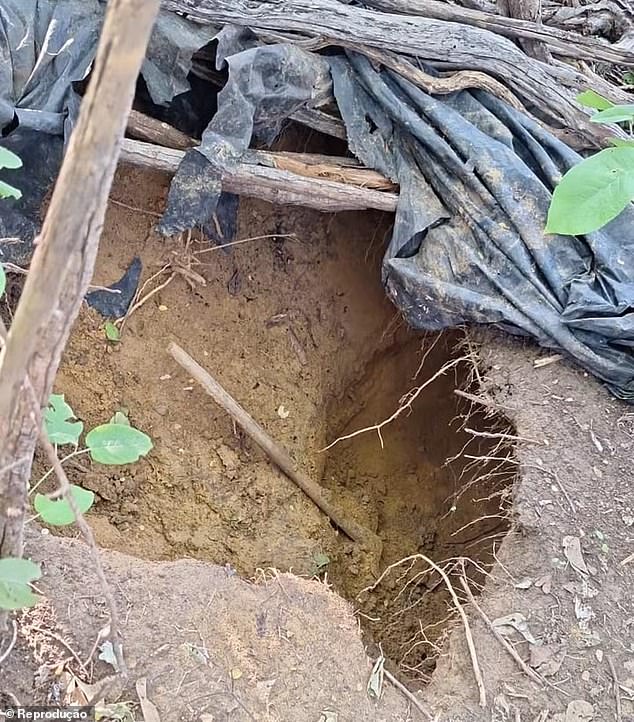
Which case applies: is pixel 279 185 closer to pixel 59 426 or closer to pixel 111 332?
pixel 111 332

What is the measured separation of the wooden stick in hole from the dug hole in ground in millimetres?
46

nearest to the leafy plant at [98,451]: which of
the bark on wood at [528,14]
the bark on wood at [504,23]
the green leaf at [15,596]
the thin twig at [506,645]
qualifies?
the green leaf at [15,596]

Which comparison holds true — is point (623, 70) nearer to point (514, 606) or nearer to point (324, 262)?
point (324, 262)

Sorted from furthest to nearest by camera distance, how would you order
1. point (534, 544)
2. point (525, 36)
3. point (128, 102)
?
1. point (525, 36)
2. point (534, 544)
3. point (128, 102)

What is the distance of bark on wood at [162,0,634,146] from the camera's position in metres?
2.23

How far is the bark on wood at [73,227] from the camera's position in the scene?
816 mm

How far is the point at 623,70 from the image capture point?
9.53 feet

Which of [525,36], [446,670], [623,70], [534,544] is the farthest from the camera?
[623,70]

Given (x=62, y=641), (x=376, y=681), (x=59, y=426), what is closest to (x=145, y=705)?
(x=62, y=641)

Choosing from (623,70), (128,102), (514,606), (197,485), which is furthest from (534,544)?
(623,70)

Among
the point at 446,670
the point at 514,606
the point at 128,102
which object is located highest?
the point at 128,102

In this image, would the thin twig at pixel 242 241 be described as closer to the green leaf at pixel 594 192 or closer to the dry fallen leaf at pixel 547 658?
the green leaf at pixel 594 192

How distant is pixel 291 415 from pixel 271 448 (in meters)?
0.23

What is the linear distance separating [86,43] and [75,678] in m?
1.77
